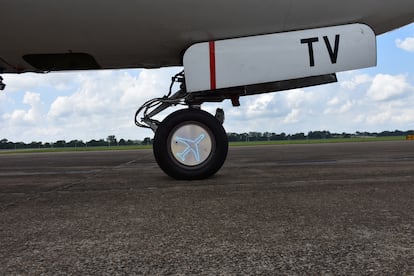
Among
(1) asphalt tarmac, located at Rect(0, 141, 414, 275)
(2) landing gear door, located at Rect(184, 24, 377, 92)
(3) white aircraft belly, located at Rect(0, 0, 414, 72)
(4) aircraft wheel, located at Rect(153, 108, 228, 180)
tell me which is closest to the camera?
(1) asphalt tarmac, located at Rect(0, 141, 414, 275)

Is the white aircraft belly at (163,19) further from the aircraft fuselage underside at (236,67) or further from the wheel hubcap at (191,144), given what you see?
the wheel hubcap at (191,144)

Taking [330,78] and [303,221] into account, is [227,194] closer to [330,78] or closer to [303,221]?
[303,221]

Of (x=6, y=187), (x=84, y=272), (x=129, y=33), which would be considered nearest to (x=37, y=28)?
(x=129, y=33)

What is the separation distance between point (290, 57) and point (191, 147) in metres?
1.50

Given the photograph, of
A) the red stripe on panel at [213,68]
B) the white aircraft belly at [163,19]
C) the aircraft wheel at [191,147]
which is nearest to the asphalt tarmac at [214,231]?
the aircraft wheel at [191,147]

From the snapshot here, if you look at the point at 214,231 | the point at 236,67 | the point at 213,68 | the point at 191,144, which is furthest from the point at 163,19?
the point at 214,231

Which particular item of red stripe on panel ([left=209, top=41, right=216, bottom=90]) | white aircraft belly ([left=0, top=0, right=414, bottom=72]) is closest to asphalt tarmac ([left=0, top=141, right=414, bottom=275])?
red stripe on panel ([left=209, top=41, right=216, bottom=90])

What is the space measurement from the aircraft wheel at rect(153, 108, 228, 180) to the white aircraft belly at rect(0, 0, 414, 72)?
3.48ft

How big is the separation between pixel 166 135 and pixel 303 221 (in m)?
2.27

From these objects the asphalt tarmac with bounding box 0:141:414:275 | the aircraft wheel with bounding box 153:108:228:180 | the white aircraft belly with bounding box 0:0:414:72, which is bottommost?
the asphalt tarmac with bounding box 0:141:414:275

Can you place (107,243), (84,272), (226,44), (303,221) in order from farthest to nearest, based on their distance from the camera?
(226,44), (303,221), (107,243), (84,272)

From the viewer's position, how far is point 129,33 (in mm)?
4023

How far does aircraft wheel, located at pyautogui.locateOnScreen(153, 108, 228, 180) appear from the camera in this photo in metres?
3.98

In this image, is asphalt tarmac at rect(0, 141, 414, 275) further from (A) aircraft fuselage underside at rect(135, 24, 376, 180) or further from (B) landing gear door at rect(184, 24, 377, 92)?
(B) landing gear door at rect(184, 24, 377, 92)
